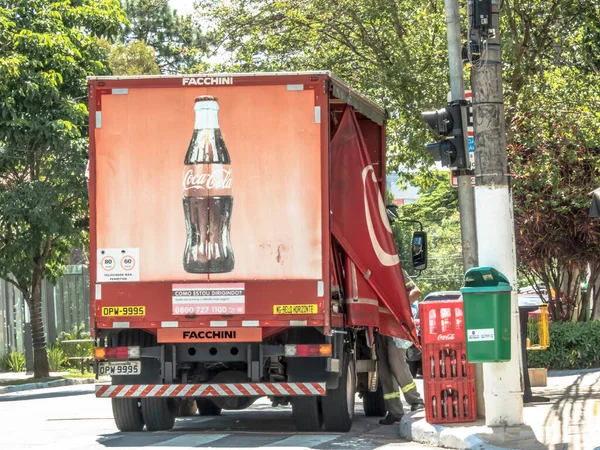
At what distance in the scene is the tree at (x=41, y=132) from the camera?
2208 centimetres

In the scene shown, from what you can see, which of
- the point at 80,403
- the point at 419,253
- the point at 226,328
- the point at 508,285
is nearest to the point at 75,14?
the point at 80,403

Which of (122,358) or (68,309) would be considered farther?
(68,309)

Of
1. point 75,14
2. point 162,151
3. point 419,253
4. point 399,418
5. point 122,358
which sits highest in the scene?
point 75,14

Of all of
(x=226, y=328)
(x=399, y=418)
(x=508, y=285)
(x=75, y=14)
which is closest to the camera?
(x=508, y=285)

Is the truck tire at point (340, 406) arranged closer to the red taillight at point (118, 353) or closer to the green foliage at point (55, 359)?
the red taillight at point (118, 353)

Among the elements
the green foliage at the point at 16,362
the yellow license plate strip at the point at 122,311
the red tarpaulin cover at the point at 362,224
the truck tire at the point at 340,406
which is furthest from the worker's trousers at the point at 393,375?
the green foliage at the point at 16,362

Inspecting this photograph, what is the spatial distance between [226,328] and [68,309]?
1873cm

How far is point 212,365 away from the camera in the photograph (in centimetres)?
1234

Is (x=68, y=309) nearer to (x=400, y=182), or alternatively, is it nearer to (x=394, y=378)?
(x=400, y=182)

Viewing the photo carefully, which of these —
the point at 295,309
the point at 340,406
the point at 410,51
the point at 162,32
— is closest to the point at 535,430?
the point at 340,406

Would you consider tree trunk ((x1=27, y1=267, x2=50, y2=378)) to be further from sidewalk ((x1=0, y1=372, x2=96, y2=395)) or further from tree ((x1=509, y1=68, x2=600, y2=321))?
tree ((x1=509, y1=68, x2=600, y2=321))

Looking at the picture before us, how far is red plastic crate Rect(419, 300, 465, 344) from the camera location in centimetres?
1205

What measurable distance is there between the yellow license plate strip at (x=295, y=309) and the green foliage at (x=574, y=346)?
10773 mm

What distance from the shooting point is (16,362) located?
27.5 metres
